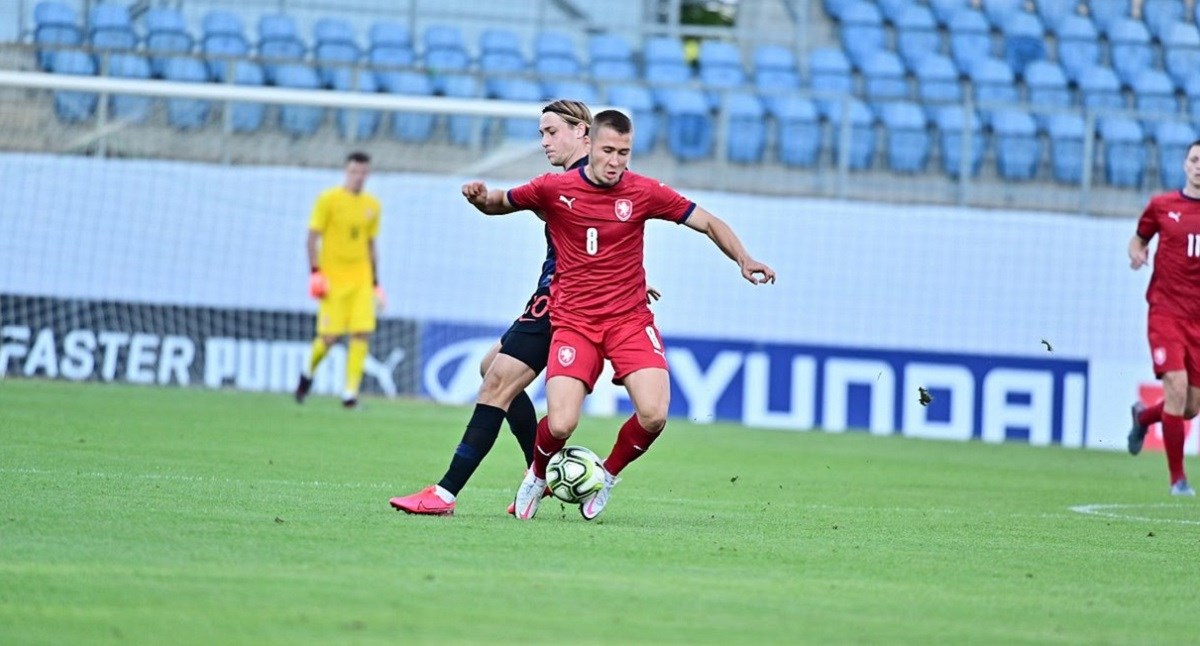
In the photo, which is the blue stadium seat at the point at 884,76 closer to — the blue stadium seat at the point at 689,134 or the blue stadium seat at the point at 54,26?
the blue stadium seat at the point at 689,134

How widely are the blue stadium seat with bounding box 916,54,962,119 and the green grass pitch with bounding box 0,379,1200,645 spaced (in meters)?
9.21

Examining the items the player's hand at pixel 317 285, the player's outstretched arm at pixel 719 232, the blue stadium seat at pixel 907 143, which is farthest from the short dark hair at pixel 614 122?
the blue stadium seat at pixel 907 143

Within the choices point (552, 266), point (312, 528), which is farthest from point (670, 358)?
point (312, 528)

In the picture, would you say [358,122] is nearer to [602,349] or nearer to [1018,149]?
[1018,149]

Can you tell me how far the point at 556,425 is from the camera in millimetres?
8250

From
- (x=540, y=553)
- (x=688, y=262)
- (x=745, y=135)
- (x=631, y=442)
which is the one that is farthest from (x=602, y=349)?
(x=745, y=135)

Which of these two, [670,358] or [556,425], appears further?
[670,358]

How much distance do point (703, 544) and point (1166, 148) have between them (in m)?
14.2

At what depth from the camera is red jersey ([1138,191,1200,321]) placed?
1227 cm

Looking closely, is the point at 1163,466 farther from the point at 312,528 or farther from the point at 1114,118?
the point at 312,528

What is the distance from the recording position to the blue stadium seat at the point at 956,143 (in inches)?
787

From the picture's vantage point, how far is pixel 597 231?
838 cm

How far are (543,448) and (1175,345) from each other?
547 centimetres

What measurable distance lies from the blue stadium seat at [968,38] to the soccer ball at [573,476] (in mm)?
15253
